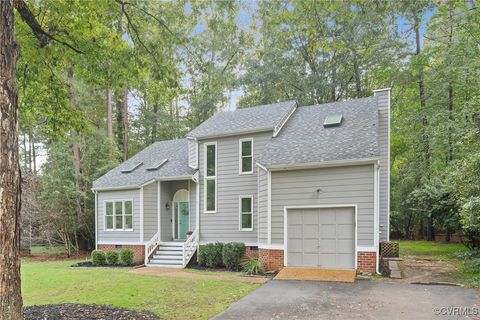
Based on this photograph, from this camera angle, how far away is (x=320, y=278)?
1000 centimetres

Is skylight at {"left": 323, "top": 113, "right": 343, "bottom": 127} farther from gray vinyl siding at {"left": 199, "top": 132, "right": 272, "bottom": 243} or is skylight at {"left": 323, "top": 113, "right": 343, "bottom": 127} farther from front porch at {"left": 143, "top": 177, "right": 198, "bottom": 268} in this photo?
front porch at {"left": 143, "top": 177, "right": 198, "bottom": 268}

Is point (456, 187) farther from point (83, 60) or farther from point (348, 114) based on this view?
point (83, 60)

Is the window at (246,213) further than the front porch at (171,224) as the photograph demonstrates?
No

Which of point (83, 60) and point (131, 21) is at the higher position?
point (131, 21)

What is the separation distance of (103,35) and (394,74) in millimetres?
19577

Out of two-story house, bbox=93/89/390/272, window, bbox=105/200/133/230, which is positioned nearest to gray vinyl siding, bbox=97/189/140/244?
two-story house, bbox=93/89/390/272

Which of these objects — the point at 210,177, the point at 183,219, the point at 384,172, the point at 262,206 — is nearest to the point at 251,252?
the point at 262,206

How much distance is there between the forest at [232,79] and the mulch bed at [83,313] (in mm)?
4291

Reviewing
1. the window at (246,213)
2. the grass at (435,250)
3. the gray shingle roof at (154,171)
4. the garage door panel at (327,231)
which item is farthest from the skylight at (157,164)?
the grass at (435,250)

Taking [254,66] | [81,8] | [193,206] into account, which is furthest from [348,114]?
[254,66]

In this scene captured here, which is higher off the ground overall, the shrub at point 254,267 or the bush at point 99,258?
the shrub at point 254,267

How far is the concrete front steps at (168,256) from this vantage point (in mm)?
14242

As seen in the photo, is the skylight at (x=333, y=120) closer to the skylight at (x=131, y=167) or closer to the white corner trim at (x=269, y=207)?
the white corner trim at (x=269, y=207)

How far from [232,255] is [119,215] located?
6.83 meters
